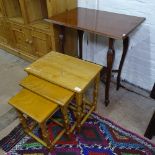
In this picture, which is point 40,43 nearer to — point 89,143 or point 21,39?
point 21,39

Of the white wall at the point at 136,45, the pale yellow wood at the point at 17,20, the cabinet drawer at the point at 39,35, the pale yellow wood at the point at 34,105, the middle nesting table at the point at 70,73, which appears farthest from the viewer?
the pale yellow wood at the point at 17,20

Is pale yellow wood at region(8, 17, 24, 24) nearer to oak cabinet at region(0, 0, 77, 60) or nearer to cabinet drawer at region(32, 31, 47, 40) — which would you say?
oak cabinet at region(0, 0, 77, 60)

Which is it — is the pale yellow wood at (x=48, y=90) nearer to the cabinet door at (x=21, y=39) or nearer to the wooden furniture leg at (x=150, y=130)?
the wooden furniture leg at (x=150, y=130)

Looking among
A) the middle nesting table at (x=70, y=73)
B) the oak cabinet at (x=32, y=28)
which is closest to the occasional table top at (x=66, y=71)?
the middle nesting table at (x=70, y=73)

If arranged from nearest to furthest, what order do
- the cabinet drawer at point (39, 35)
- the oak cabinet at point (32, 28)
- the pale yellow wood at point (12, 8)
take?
the oak cabinet at point (32, 28), the cabinet drawer at point (39, 35), the pale yellow wood at point (12, 8)

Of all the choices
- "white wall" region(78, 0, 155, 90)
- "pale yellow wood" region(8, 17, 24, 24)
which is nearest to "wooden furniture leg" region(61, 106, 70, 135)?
"white wall" region(78, 0, 155, 90)

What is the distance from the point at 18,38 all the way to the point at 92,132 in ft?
5.35

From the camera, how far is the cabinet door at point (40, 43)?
208 cm

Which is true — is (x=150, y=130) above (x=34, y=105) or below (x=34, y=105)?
below

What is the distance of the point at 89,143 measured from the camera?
151cm

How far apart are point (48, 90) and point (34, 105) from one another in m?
0.15

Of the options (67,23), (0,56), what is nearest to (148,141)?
(67,23)

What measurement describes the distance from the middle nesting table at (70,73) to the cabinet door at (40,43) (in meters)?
0.50

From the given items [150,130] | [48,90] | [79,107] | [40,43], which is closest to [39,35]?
[40,43]
